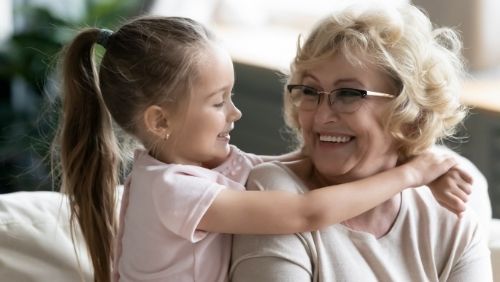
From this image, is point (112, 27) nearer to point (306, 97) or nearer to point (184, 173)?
point (306, 97)

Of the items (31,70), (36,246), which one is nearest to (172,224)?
(36,246)

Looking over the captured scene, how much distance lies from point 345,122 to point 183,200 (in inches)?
14.6

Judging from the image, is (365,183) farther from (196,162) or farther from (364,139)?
(196,162)

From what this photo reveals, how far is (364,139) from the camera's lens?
1769 mm

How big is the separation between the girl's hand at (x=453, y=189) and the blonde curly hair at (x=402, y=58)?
0.25 ft

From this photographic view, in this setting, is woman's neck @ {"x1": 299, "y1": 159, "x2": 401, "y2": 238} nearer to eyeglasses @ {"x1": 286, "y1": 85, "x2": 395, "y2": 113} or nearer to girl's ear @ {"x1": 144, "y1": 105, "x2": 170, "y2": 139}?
eyeglasses @ {"x1": 286, "y1": 85, "x2": 395, "y2": 113}

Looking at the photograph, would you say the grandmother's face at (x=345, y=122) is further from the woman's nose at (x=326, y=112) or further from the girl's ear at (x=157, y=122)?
the girl's ear at (x=157, y=122)

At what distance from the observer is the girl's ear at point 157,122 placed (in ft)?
5.36

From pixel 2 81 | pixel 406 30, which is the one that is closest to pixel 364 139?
pixel 406 30

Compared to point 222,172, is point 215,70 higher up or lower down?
higher up

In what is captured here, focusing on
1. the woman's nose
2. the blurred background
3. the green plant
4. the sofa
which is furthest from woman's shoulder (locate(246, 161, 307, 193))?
the green plant

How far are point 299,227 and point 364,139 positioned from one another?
0.25m

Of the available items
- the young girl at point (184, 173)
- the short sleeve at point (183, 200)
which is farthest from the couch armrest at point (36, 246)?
the short sleeve at point (183, 200)

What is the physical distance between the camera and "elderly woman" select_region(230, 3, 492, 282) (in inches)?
68.2
